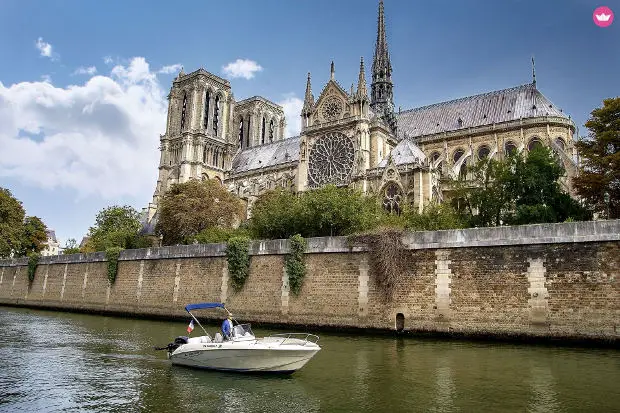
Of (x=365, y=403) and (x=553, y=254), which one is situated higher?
(x=553, y=254)

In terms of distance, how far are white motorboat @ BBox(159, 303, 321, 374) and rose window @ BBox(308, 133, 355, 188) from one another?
39.0 metres

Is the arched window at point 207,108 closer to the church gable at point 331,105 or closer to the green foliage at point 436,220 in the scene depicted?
the church gable at point 331,105

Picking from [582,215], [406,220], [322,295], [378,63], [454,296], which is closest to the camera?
[454,296]

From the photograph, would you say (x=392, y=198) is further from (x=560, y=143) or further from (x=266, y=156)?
(x=266, y=156)

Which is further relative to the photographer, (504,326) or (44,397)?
(504,326)

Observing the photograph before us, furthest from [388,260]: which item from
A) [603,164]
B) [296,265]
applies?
[603,164]

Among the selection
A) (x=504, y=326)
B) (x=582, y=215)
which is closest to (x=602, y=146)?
(x=582, y=215)

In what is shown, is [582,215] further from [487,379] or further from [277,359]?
[277,359]

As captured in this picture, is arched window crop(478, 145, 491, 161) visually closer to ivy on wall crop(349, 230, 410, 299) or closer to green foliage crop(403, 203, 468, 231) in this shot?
green foliage crop(403, 203, 468, 231)

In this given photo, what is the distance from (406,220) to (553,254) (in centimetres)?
1344

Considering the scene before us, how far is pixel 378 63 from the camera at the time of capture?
230 feet

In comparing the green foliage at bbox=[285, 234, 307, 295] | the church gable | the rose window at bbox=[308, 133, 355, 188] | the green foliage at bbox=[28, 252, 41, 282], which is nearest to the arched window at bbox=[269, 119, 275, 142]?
the church gable

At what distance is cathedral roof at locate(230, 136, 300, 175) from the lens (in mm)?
74625

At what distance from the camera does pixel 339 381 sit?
46.3 ft
